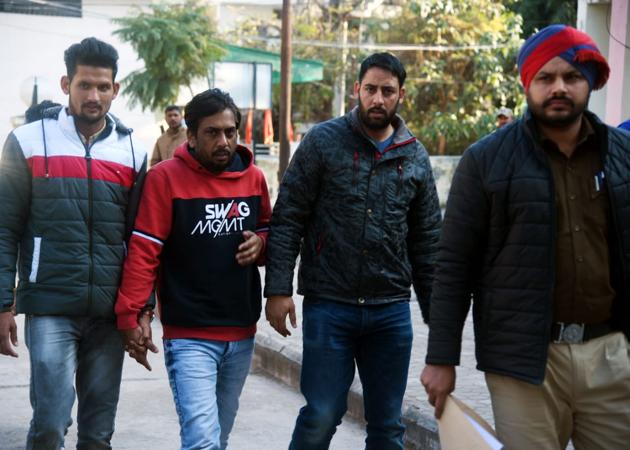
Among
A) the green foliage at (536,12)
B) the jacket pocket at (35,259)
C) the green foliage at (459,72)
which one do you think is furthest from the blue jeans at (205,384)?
the green foliage at (536,12)

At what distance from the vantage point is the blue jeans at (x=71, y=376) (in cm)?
468

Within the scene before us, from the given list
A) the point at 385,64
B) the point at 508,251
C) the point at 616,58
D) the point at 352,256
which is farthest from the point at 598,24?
the point at 508,251

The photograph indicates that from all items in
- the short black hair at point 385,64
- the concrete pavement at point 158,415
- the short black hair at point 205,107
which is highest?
the short black hair at point 385,64

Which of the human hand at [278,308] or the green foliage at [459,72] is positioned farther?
the green foliage at [459,72]

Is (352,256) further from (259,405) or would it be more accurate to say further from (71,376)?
→ (259,405)

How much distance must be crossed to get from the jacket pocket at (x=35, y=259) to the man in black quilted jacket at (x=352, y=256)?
3.28ft

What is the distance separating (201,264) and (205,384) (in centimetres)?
51

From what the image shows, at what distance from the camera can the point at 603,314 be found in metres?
3.62

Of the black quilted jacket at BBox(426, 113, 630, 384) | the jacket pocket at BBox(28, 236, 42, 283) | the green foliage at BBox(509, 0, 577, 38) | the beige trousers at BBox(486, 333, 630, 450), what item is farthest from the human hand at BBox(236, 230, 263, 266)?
the green foliage at BBox(509, 0, 577, 38)

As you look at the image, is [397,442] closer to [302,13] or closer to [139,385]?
[139,385]

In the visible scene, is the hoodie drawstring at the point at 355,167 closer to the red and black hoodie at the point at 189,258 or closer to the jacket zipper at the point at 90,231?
the red and black hoodie at the point at 189,258

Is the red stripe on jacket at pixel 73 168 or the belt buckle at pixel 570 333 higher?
the red stripe on jacket at pixel 73 168

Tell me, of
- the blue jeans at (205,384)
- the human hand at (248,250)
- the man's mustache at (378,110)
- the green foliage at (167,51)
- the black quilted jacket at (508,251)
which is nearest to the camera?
the black quilted jacket at (508,251)

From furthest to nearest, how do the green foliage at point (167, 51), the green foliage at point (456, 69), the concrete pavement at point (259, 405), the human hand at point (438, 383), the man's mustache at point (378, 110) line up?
the green foliage at point (456, 69), the green foliage at point (167, 51), the concrete pavement at point (259, 405), the man's mustache at point (378, 110), the human hand at point (438, 383)
